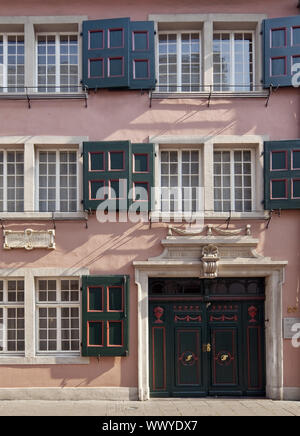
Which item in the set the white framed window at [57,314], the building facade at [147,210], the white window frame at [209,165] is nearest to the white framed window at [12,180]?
the building facade at [147,210]

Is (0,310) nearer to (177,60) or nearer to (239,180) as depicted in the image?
(239,180)

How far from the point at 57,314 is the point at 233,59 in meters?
6.50

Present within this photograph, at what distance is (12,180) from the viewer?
1180 centimetres

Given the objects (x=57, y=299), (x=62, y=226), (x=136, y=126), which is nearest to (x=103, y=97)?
(x=136, y=126)

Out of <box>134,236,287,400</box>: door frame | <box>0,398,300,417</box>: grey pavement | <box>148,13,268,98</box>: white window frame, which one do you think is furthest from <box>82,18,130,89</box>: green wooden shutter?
<box>0,398,300,417</box>: grey pavement

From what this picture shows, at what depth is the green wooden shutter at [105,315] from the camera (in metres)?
11.2

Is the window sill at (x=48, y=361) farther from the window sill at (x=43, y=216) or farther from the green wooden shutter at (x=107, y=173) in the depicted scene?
the green wooden shutter at (x=107, y=173)

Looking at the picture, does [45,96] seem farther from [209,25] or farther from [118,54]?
[209,25]

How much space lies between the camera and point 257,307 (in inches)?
460

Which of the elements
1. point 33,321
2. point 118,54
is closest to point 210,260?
point 33,321

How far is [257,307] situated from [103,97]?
5381 mm

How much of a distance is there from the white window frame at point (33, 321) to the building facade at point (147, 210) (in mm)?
28

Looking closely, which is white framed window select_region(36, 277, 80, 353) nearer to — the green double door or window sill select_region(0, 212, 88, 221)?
window sill select_region(0, 212, 88, 221)

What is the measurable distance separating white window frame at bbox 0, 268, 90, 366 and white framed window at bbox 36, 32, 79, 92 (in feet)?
12.6
